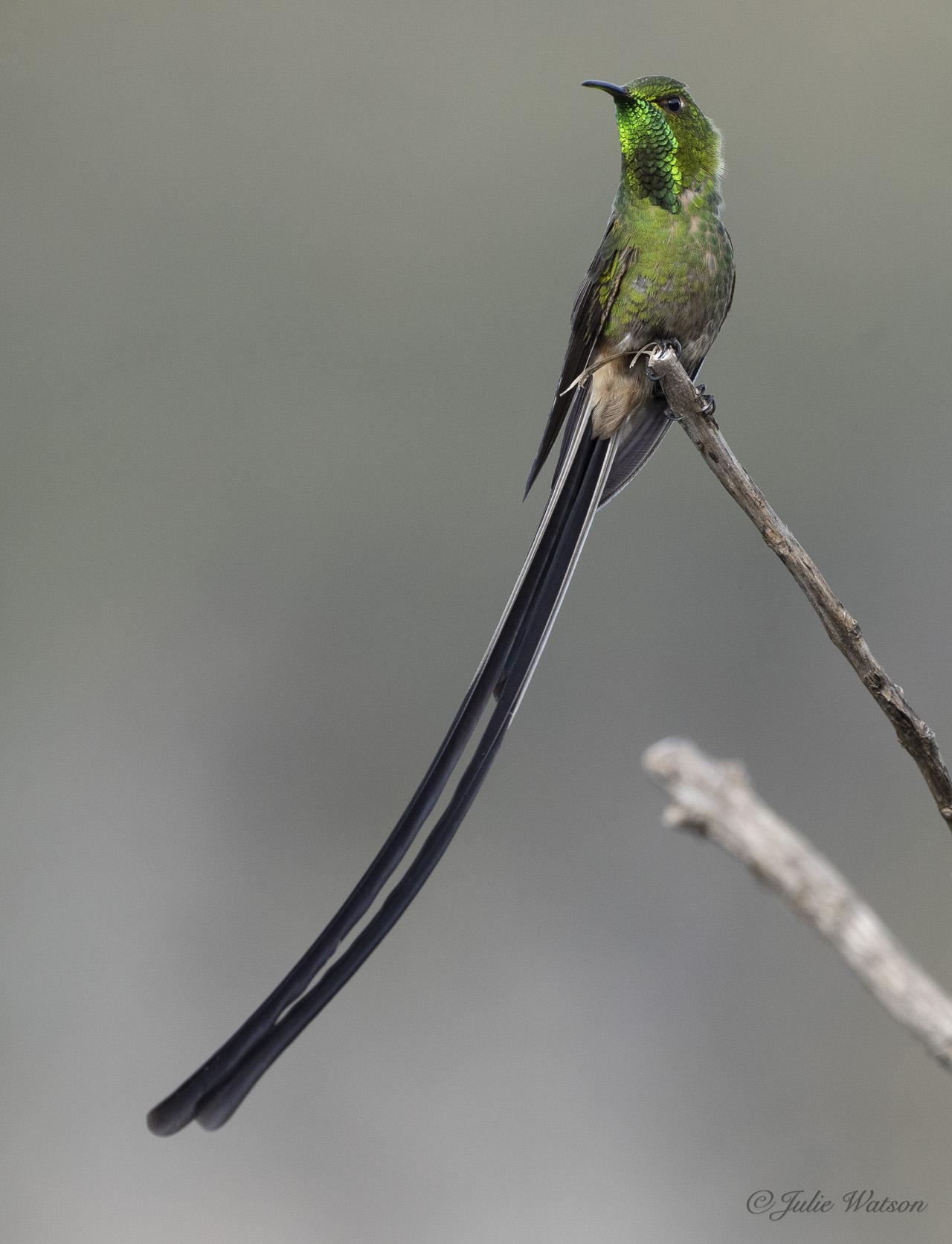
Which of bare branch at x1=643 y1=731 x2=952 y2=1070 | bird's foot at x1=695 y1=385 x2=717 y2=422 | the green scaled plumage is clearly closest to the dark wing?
the green scaled plumage

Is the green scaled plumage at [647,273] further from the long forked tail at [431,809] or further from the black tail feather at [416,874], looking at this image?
the black tail feather at [416,874]

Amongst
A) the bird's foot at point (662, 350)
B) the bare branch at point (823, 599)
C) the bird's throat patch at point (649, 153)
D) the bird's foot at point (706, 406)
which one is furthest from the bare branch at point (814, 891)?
the bird's throat patch at point (649, 153)

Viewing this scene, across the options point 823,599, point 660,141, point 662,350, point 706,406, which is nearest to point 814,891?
point 823,599

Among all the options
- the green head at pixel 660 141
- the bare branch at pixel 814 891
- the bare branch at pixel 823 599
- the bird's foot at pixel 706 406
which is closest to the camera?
the bare branch at pixel 814 891

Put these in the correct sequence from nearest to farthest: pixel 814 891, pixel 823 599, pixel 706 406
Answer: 1. pixel 814 891
2. pixel 823 599
3. pixel 706 406

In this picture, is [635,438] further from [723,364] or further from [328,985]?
[723,364]

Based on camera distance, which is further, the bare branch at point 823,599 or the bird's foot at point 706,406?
the bird's foot at point 706,406

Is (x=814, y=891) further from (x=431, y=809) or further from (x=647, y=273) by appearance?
(x=647, y=273)
